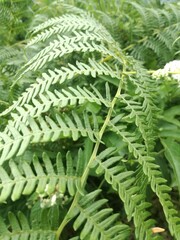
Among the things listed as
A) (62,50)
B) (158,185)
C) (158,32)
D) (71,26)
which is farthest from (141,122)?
(158,32)

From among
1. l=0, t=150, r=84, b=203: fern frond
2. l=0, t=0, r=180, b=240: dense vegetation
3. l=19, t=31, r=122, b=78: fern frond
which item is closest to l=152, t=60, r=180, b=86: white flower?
l=0, t=0, r=180, b=240: dense vegetation

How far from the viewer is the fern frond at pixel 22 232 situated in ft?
2.04

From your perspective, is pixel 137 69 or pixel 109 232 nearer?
pixel 109 232

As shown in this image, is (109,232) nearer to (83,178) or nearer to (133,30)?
(83,178)

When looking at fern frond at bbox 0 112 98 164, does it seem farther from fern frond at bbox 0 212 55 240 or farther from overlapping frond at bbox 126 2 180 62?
overlapping frond at bbox 126 2 180 62

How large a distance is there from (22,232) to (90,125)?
350 mm

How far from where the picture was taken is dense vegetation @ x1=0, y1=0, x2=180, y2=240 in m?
0.64

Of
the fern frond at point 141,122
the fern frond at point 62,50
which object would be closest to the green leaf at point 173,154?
the fern frond at point 141,122

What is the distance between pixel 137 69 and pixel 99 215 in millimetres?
445

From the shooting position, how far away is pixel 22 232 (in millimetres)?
626

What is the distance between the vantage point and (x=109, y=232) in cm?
62

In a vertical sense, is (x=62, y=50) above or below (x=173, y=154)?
above

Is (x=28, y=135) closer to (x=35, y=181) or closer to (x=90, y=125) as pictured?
(x=35, y=181)

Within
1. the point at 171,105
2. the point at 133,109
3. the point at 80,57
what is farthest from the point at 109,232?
the point at 80,57
